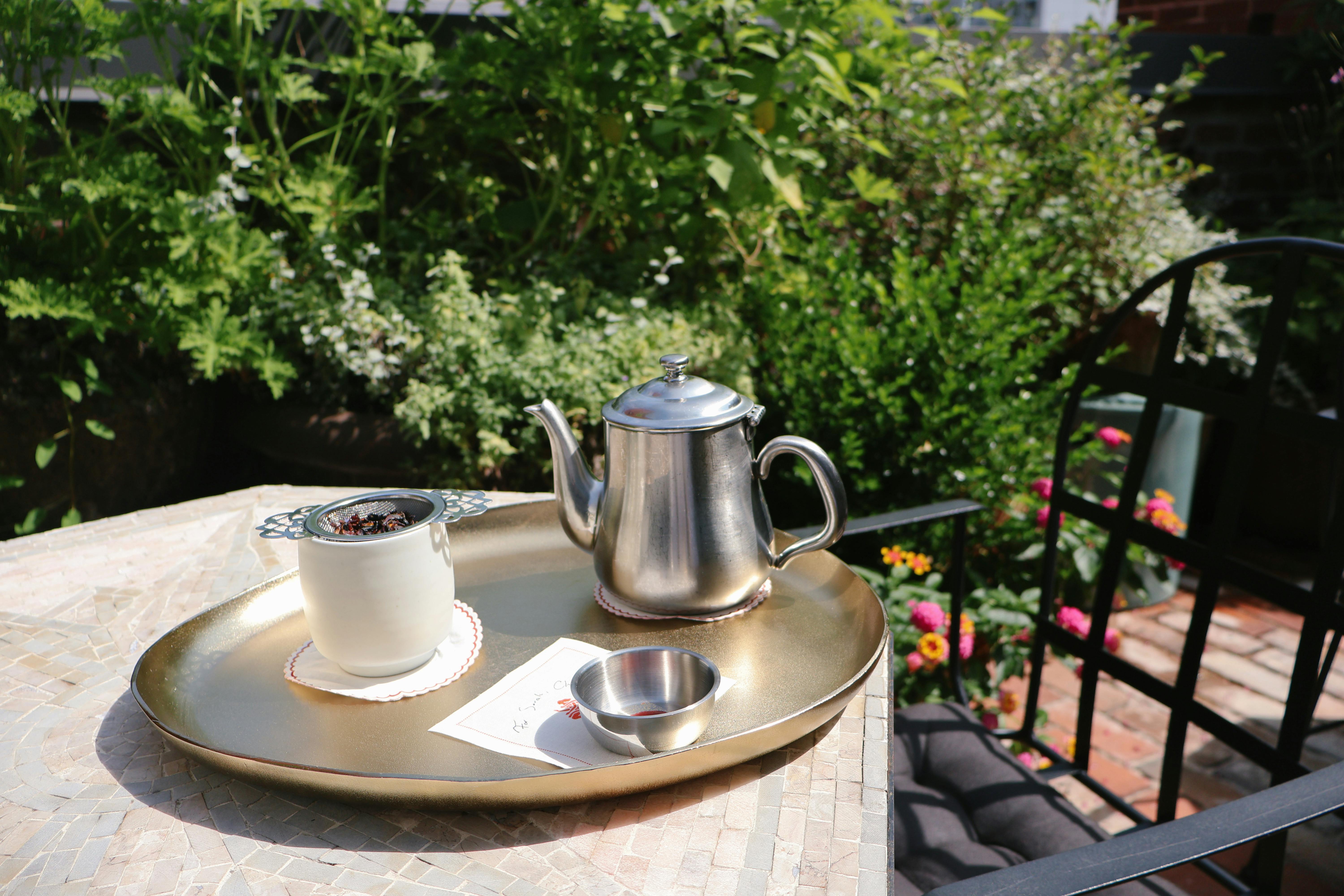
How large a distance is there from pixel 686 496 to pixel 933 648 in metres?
1.11

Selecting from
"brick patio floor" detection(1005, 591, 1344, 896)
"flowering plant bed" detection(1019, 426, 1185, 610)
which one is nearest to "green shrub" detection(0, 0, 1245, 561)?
"flowering plant bed" detection(1019, 426, 1185, 610)

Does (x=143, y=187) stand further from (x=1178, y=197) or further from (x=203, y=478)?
(x=1178, y=197)

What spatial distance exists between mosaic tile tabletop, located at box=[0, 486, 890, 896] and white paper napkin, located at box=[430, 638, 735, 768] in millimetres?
48

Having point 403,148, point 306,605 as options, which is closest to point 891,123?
point 403,148

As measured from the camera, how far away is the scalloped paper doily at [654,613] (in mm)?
1014

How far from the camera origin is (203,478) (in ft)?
8.38

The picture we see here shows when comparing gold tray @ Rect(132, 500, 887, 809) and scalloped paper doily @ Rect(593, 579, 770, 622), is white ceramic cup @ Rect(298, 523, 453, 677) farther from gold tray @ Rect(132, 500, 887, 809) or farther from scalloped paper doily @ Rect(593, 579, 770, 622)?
scalloped paper doily @ Rect(593, 579, 770, 622)

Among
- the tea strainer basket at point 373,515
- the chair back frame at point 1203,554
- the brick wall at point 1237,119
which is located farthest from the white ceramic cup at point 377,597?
the brick wall at point 1237,119

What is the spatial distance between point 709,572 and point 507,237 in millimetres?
1901

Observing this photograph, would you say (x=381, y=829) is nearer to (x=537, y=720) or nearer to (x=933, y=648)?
(x=537, y=720)

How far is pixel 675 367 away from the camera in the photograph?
983mm

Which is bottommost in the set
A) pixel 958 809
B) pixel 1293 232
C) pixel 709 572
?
pixel 958 809

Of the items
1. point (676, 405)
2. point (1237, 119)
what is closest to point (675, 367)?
point (676, 405)

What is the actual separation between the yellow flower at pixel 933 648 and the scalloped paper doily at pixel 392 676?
1172 mm
